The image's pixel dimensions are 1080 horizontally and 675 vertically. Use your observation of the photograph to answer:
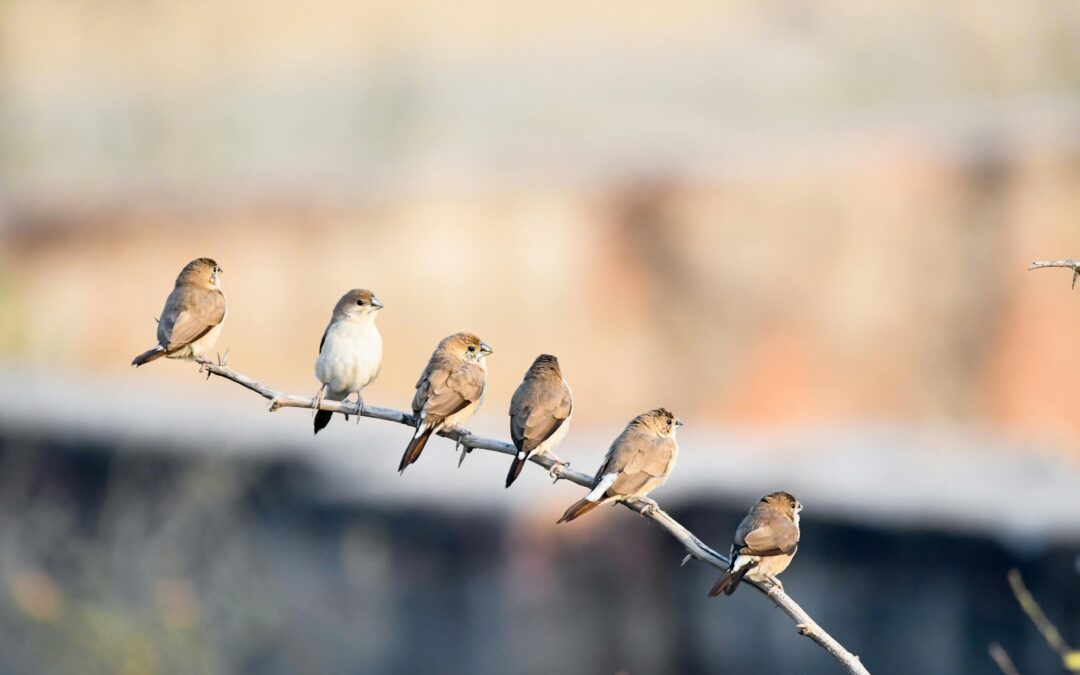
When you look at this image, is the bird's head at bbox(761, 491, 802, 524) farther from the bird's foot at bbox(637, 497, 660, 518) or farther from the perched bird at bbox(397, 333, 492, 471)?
the perched bird at bbox(397, 333, 492, 471)

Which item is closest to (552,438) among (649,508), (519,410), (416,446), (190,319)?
(519,410)

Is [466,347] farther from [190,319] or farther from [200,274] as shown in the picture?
[190,319]

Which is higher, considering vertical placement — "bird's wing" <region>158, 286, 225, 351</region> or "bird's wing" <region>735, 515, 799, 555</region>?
"bird's wing" <region>158, 286, 225, 351</region>

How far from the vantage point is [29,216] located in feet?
123

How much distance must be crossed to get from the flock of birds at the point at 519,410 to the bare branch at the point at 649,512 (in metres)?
0.23

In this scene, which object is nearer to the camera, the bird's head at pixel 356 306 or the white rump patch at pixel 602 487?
the white rump patch at pixel 602 487

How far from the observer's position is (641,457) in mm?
4859

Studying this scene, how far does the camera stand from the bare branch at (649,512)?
3.47 metres

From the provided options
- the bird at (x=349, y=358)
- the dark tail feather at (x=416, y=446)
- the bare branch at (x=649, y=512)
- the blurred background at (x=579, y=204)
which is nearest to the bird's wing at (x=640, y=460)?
the bare branch at (x=649, y=512)

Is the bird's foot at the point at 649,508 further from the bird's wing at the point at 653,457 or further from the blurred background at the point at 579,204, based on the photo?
the blurred background at the point at 579,204

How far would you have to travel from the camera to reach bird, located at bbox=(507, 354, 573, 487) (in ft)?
16.8

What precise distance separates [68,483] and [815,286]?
84.6 ft

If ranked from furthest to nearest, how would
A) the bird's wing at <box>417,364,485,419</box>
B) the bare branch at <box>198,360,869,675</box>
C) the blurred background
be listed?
the blurred background < the bird's wing at <box>417,364,485,419</box> < the bare branch at <box>198,360,869,675</box>

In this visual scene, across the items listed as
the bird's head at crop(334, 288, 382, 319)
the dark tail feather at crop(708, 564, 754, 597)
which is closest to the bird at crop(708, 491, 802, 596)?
the dark tail feather at crop(708, 564, 754, 597)
